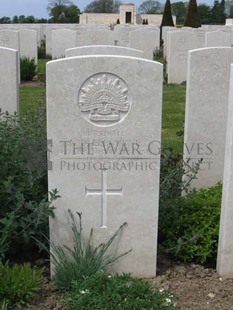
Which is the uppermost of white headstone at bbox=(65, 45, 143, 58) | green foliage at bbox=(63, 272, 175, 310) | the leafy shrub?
white headstone at bbox=(65, 45, 143, 58)

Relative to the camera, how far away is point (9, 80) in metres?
4.74

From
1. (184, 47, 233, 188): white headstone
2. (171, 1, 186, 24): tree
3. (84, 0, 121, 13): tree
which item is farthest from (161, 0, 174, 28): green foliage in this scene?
(84, 0, 121, 13): tree

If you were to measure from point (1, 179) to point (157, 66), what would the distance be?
1238 millimetres

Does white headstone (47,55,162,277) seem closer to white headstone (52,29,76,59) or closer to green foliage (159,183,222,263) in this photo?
green foliage (159,183,222,263)

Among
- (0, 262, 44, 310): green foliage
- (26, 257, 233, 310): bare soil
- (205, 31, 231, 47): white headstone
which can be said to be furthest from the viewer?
(205, 31, 231, 47): white headstone

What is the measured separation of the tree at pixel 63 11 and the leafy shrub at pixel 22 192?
5135cm

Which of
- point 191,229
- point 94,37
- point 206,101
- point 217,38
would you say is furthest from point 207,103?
point 94,37

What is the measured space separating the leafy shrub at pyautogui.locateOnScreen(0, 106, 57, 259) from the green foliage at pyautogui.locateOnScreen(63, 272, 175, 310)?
1.60 feet

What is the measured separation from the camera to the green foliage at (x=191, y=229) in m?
3.57

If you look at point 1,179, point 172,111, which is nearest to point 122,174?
point 1,179

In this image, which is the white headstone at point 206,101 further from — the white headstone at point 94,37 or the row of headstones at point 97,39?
the white headstone at point 94,37

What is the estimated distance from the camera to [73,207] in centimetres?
328

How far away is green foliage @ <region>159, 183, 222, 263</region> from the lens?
141 inches

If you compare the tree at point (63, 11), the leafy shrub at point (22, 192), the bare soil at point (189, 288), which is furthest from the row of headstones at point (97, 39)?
the tree at point (63, 11)
